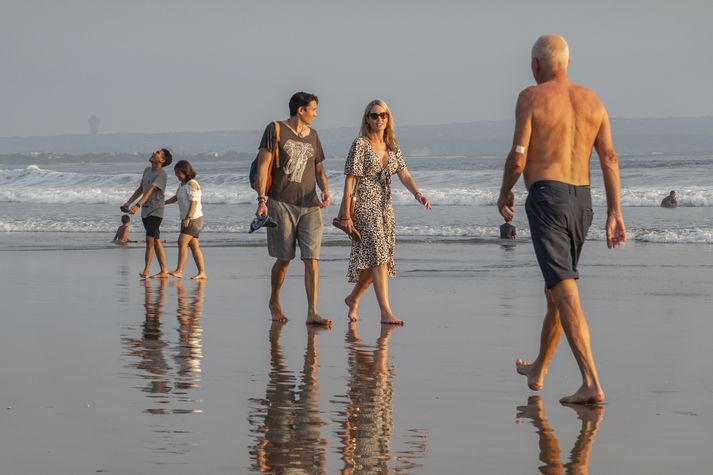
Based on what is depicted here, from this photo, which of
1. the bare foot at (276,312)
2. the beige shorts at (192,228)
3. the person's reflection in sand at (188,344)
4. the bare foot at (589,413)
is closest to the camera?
the bare foot at (589,413)

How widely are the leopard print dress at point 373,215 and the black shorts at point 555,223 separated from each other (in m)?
3.39

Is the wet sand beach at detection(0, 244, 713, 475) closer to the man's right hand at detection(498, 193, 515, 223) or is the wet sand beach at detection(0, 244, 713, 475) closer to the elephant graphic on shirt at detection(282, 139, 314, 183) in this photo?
the man's right hand at detection(498, 193, 515, 223)

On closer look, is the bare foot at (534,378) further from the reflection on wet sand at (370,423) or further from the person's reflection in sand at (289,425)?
the person's reflection in sand at (289,425)

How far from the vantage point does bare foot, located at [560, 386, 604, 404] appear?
6.29 m

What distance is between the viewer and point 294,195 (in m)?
9.84

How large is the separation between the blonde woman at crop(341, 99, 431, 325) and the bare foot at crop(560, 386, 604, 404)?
345cm

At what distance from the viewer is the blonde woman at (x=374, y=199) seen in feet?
31.9

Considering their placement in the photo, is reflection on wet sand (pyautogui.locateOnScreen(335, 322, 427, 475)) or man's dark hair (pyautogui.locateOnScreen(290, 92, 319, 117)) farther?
man's dark hair (pyautogui.locateOnScreen(290, 92, 319, 117))

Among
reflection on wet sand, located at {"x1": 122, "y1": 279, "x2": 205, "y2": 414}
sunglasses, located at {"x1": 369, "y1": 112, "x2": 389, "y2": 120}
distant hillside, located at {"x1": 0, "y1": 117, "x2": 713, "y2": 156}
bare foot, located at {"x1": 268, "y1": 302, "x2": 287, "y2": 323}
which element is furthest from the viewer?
distant hillside, located at {"x1": 0, "y1": 117, "x2": 713, "y2": 156}

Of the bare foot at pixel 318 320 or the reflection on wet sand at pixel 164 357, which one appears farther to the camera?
the bare foot at pixel 318 320

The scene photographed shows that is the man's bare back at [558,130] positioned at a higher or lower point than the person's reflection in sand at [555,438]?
higher

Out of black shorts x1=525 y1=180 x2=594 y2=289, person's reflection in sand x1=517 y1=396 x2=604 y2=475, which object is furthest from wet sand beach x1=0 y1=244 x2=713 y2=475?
black shorts x1=525 y1=180 x2=594 y2=289

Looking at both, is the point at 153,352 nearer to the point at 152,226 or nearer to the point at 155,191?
the point at 152,226

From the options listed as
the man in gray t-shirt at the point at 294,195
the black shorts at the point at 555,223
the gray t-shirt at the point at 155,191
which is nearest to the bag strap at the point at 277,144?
the man in gray t-shirt at the point at 294,195
